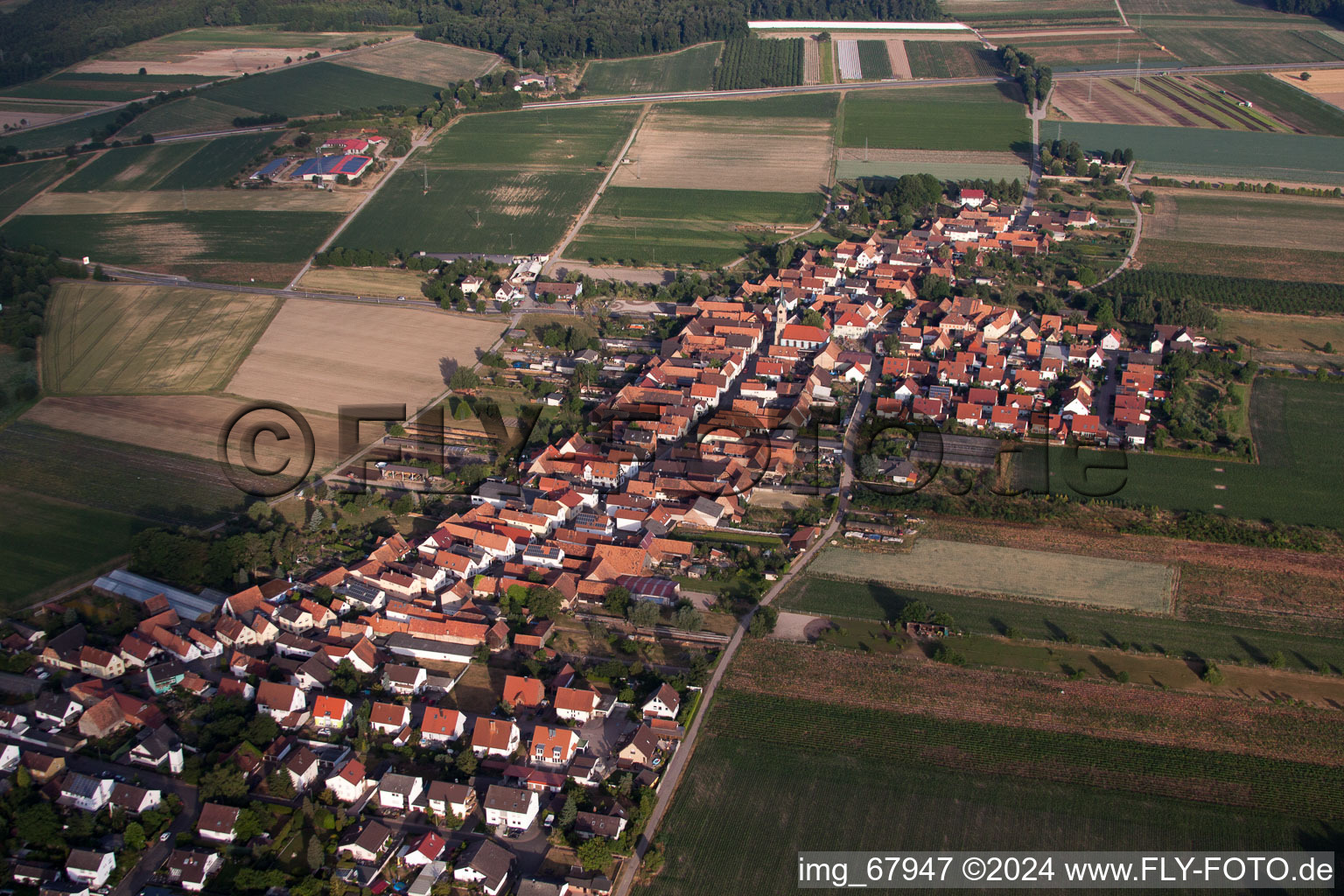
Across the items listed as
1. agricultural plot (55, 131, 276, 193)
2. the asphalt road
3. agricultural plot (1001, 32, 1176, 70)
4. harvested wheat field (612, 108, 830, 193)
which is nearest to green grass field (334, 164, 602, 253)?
harvested wheat field (612, 108, 830, 193)

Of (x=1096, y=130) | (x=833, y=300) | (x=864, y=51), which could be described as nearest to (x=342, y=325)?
(x=833, y=300)

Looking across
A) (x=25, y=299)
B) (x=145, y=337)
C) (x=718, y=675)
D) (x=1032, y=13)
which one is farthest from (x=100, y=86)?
(x=1032, y=13)

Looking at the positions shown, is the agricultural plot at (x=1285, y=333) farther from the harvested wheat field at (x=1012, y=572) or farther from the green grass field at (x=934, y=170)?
the green grass field at (x=934, y=170)

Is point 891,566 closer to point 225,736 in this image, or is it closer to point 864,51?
point 225,736

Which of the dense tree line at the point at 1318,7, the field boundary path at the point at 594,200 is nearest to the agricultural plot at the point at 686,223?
the field boundary path at the point at 594,200

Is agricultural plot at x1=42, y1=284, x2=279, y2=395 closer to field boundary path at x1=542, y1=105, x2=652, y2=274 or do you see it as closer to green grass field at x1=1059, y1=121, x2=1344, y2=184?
field boundary path at x1=542, y1=105, x2=652, y2=274
